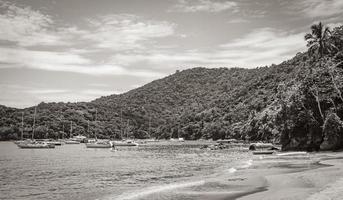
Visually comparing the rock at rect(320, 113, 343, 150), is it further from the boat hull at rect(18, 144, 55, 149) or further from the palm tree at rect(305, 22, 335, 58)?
the boat hull at rect(18, 144, 55, 149)

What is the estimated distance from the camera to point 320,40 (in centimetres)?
8000

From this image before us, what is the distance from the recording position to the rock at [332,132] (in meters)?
59.7

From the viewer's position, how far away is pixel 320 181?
1006 inches

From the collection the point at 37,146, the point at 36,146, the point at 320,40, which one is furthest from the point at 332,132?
the point at 36,146

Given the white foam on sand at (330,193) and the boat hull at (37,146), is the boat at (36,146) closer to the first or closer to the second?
the boat hull at (37,146)

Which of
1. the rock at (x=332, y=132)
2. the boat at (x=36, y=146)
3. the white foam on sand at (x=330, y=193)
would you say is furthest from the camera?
the boat at (x=36, y=146)

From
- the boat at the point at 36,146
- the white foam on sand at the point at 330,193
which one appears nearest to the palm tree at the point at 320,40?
the white foam on sand at the point at 330,193

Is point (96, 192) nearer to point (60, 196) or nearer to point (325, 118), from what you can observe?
point (60, 196)

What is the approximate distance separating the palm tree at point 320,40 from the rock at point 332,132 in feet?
74.7

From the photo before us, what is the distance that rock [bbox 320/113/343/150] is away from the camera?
2349 inches

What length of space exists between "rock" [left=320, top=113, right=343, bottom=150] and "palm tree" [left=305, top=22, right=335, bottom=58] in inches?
897

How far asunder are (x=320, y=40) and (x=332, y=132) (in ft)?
89.2

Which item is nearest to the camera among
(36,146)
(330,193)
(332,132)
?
(330,193)

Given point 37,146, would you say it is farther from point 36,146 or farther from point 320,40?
point 320,40
